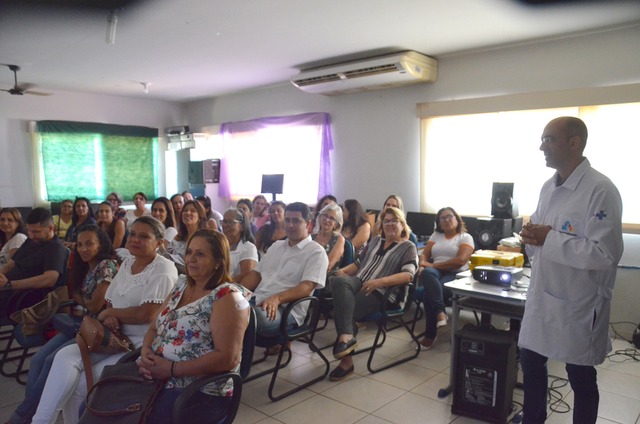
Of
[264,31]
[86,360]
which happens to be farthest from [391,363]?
[264,31]

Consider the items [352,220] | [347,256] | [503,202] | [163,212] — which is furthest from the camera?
[352,220]

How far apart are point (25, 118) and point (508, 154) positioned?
675 cm

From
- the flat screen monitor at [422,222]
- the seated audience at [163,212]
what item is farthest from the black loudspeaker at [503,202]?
the seated audience at [163,212]

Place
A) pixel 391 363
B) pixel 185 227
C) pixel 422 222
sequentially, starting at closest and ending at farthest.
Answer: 1. pixel 391 363
2. pixel 185 227
3. pixel 422 222

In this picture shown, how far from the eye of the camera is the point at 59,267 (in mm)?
3125

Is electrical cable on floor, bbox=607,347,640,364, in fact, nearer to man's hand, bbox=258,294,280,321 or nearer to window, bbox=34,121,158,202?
man's hand, bbox=258,294,280,321

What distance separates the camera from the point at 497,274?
9.20ft

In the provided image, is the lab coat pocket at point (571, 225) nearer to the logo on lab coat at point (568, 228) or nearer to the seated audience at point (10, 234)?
the logo on lab coat at point (568, 228)

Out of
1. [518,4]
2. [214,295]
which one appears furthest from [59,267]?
[518,4]

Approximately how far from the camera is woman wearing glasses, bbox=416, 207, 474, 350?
3.82 meters

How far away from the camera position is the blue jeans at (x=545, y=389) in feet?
6.51

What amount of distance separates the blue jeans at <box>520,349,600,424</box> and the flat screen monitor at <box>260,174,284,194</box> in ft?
16.7

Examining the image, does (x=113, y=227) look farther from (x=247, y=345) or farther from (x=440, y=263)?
(x=247, y=345)

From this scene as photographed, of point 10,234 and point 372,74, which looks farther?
point 372,74
